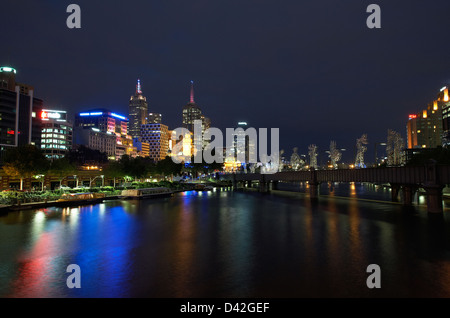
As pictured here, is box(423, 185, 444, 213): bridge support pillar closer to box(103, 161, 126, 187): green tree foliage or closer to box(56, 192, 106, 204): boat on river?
box(56, 192, 106, 204): boat on river

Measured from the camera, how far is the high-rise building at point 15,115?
16600 cm

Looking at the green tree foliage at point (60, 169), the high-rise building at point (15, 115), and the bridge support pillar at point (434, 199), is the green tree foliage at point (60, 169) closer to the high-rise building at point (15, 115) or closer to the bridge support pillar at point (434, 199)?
the high-rise building at point (15, 115)

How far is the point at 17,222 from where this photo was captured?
49500 millimetres

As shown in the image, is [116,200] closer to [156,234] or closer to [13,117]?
[156,234]

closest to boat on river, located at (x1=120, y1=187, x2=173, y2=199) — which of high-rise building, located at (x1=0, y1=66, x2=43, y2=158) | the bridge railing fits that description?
the bridge railing

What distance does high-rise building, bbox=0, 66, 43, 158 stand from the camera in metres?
166

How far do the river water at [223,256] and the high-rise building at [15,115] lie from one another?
138 meters

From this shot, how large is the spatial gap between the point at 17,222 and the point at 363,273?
50085 millimetres

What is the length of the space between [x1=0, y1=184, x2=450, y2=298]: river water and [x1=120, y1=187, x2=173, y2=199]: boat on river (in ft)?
134

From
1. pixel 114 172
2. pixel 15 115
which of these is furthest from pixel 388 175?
pixel 15 115

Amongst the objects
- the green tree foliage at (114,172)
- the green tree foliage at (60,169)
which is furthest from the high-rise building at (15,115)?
the green tree foliage at (60,169)

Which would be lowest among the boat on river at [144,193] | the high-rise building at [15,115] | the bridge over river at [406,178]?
the boat on river at [144,193]
